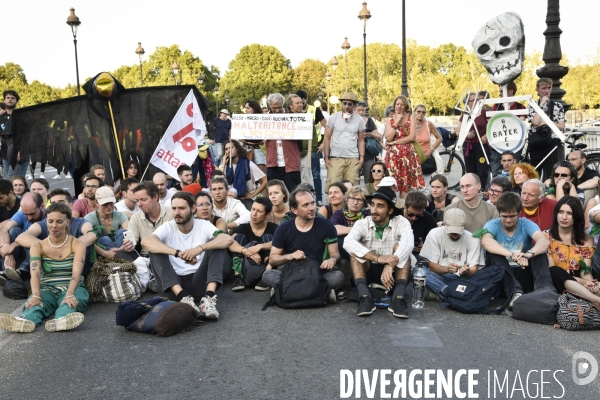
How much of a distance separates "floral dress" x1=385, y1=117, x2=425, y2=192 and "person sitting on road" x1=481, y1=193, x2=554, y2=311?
390 cm

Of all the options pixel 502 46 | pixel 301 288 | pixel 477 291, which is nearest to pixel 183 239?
pixel 301 288

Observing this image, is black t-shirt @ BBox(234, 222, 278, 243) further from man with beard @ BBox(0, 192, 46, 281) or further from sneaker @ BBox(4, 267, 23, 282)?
sneaker @ BBox(4, 267, 23, 282)

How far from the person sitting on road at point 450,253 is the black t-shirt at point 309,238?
3.17 ft

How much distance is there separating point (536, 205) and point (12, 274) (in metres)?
5.47

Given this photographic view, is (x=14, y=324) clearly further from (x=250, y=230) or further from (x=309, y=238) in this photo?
(x=250, y=230)

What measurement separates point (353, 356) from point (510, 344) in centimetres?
124

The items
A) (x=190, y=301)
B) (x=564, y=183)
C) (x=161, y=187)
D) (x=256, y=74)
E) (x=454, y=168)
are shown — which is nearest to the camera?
(x=190, y=301)

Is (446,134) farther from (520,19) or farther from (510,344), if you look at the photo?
(510,344)

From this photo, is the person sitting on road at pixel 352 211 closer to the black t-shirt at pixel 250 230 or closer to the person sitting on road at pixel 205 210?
the black t-shirt at pixel 250 230

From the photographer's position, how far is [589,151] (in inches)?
591

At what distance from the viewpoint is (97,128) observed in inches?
437

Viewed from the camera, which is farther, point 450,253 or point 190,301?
point 450,253

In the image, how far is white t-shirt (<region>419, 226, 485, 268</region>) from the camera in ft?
23.7

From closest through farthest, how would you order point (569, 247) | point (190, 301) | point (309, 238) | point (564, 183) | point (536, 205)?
point (190, 301) → point (569, 247) → point (309, 238) → point (536, 205) → point (564, 183)
